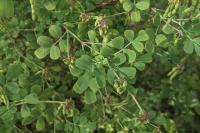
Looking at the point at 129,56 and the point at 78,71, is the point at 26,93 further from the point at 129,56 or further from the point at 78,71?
the point at 129,56

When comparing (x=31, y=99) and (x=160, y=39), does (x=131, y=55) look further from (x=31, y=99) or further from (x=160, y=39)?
(x=31, y=99)

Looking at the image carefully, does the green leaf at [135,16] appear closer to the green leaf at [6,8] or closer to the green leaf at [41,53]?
the green leaf at [41,53]

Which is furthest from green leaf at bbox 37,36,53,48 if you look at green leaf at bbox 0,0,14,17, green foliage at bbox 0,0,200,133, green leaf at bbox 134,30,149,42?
green leaf at bbox 0,0,14,17

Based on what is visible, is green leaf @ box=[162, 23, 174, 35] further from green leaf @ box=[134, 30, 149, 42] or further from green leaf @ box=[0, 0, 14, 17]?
green leaf @ box=[0, 0, 14, 17]

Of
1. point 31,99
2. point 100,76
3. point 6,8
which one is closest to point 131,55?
point 100,76

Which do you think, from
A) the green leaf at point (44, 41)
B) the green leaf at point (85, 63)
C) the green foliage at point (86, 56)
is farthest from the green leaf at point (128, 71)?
the green leaf at point (44, 41)
